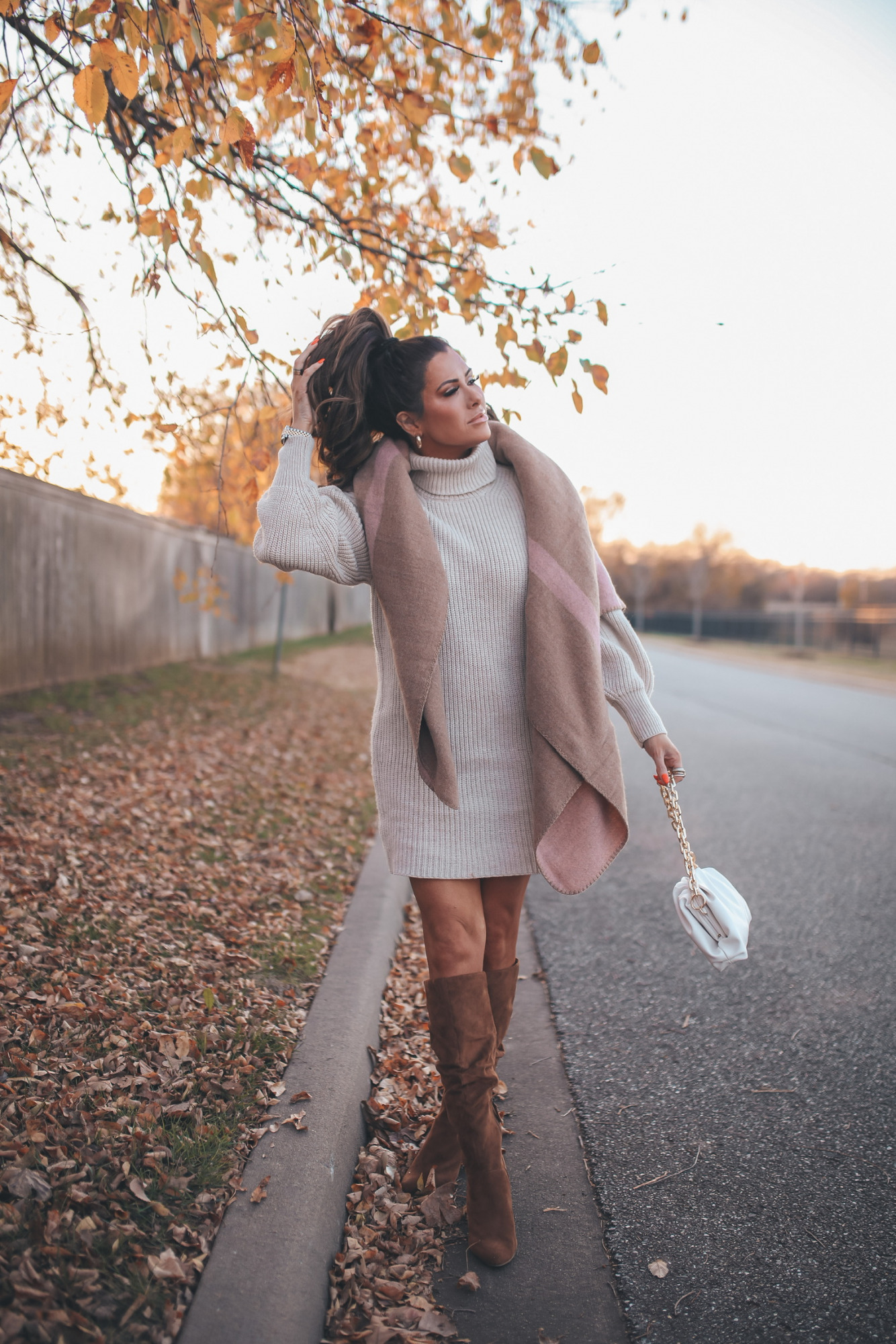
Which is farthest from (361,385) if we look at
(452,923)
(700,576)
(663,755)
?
(700,576)

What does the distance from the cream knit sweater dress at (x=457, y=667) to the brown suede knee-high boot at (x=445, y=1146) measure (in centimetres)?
36

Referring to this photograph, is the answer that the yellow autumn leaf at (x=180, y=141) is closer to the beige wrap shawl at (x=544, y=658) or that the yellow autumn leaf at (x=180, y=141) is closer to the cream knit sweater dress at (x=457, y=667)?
the cream knit sweater dress at (x=457, y=667)

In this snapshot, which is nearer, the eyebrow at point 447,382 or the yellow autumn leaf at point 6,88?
the yellow autumn leaf at point 6,88

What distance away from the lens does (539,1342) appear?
186cm

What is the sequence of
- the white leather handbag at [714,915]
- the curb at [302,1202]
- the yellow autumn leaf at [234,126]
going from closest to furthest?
the curb at [302,1202], the white leather handbag at [714,915], the yellow autumn leaf at [234,126]

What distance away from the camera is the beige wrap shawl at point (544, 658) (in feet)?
7.13

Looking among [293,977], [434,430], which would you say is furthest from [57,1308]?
[434,430]

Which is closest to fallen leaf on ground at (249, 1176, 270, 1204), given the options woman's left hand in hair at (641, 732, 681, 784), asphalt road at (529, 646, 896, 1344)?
asphalt road at (529, 646, 896, 1344)

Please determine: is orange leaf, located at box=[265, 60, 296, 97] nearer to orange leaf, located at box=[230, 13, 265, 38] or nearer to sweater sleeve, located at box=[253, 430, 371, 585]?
orange leaf, located at box=[230, 13, 265, 38]

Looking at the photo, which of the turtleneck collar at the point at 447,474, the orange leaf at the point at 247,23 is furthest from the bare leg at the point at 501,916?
the orange leaf at the point at 247,23

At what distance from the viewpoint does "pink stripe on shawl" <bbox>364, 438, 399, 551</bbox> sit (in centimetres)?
229

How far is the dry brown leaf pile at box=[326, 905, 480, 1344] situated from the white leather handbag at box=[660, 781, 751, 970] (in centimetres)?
93

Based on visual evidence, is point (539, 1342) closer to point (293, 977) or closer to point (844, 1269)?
point (844, 1269)

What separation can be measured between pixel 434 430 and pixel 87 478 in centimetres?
431
